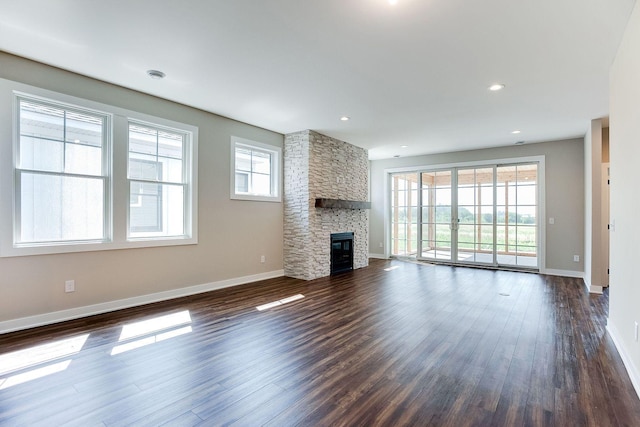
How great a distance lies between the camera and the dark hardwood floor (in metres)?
1.89

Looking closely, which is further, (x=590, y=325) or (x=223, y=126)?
(x=223, y=126)

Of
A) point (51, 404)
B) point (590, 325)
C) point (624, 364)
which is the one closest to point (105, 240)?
point (51, 404)

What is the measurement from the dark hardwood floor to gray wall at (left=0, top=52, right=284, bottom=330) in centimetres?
35

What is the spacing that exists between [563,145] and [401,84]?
15.4 ft

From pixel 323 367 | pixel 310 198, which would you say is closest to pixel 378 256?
pixel 310 198

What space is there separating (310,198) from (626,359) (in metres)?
4.44

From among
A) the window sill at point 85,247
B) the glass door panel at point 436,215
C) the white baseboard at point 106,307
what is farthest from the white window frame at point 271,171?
the glass door panel at point 436,215

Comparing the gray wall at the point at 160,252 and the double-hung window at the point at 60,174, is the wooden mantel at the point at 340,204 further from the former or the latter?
the double-hung window at the point at 60,174

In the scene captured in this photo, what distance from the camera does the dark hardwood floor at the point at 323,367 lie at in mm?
1886

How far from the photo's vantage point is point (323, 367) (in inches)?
96.3

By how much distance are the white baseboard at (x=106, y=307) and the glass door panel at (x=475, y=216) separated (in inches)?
202

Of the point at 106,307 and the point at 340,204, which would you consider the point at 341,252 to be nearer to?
the point at 340,204

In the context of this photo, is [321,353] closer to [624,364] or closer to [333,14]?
[624,364]

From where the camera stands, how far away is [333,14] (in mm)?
2408
